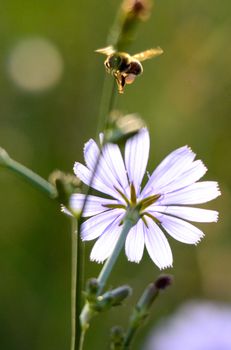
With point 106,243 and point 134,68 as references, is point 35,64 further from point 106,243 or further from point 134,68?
point 134,68

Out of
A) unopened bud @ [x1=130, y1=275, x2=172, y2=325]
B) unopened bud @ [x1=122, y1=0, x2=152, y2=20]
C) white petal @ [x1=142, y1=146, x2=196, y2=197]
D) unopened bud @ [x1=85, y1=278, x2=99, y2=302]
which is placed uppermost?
unopened bud @ [x1=122, y1=0, x2=152, y2=20]

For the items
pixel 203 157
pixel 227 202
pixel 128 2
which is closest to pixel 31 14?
pixel 203 157

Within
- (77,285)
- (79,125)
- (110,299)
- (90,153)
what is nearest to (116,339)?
(110,299)

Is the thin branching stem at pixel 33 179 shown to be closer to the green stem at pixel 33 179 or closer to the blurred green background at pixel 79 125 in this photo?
the green stem at pixel 33 179

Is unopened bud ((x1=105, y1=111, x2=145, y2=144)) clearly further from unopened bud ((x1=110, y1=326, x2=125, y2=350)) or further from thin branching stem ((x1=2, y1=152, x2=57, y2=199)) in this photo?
unopened bud ((x1=110, y1=326, x2=125, y2=350))

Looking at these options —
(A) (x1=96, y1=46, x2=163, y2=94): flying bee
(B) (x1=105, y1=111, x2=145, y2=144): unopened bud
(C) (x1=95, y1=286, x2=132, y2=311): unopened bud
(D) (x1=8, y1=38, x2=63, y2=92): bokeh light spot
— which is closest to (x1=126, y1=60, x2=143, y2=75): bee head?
(A) (x1=96, y1=46, x2=163, y2=94): flying bee

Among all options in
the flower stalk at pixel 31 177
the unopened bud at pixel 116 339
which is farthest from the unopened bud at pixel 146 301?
the flower stalk at pixel 31 177
